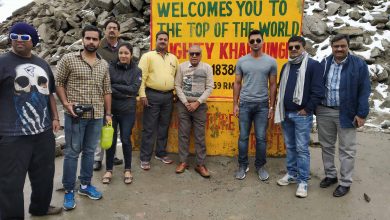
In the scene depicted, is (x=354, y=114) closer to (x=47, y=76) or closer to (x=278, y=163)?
(x=278, y=163)

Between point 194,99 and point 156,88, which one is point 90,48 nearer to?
point 156,88

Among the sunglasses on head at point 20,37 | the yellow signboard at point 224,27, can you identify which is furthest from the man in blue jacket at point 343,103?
the sunglasses on head at point 20,37

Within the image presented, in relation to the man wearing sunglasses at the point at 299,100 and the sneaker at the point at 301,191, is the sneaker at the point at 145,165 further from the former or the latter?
the sneaker at the point at 301,191

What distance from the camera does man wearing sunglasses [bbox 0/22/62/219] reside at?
3.76m

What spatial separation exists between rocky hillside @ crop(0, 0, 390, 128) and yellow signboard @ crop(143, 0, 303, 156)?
385 centimetres

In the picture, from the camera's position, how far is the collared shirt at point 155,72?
5.73m

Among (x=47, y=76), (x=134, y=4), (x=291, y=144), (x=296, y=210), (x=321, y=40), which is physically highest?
(x=134, y=4)

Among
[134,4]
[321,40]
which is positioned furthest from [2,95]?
[134,4]

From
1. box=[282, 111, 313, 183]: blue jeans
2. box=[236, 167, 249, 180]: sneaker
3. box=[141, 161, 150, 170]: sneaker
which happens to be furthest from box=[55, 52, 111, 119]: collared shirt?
box=[282, 111, 313, 183]: blue jeans

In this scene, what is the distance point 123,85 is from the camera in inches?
204

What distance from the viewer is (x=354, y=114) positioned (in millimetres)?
4758

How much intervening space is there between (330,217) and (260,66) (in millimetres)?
2289

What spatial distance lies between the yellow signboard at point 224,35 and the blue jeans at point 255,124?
78 centimetres

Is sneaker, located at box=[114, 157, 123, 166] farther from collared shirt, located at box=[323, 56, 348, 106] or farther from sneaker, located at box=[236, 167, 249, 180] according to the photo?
collared shirt, located at box=[323, 56, 348, 106]
